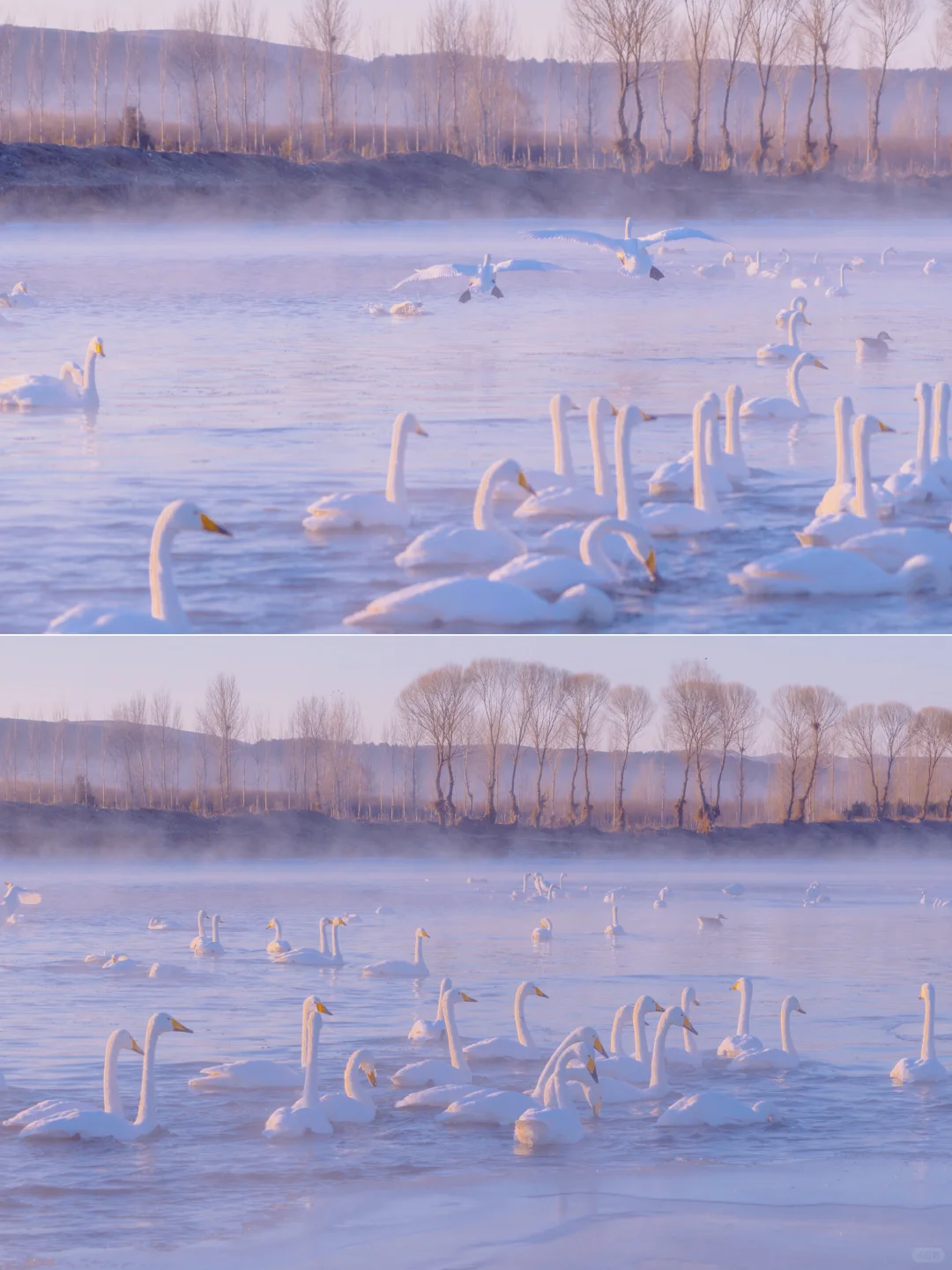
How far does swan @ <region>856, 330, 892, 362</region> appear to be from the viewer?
18219 millimetres

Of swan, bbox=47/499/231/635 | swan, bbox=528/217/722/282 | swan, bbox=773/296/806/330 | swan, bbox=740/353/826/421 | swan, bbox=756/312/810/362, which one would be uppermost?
swan, bbox=528/217/722/282

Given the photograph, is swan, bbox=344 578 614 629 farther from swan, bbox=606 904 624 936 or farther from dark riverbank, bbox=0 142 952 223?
dark riverbank, bbox=0 142 952 223

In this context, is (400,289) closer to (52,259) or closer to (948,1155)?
(52,259)

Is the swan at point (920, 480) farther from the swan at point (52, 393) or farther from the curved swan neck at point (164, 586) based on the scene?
the swan at point (52, 393)

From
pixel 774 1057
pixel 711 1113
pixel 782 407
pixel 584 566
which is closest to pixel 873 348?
pixel 782 407

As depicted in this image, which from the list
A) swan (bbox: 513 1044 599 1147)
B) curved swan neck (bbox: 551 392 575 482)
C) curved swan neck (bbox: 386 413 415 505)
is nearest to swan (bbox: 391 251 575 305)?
curved swan neck (bbox: 551 392 575 482)

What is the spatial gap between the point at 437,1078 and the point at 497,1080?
703mm

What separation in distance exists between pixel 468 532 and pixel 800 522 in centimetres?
229

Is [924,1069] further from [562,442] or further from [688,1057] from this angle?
[562,442]

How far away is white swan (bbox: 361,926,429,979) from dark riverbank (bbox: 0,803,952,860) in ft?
63.6

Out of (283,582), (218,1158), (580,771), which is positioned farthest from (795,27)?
(218,1158)

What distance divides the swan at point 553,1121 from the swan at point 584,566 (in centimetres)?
254

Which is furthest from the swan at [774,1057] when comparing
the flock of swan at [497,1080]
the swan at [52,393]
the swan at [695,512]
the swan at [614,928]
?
the swan at [52,393]

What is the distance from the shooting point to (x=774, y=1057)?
33.6 feet
